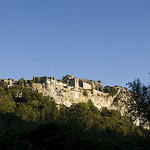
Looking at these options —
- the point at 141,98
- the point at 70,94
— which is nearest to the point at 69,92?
the point at 70,94

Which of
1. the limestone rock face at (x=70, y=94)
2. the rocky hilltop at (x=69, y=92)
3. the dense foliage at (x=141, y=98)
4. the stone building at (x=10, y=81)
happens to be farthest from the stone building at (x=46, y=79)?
the dense foliage at (x=141, y=98)

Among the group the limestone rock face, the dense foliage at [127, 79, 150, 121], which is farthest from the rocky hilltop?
the dense foliage at [127, 79, 150, 121]

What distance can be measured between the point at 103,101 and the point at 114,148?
3060 inches

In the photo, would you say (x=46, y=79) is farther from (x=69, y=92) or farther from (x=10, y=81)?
(x=10, y=81)

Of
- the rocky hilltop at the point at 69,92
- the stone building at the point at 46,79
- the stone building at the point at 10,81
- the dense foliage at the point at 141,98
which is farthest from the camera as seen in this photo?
the stone building at the point at 46,79

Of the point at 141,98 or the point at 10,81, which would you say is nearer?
the point at 141,98

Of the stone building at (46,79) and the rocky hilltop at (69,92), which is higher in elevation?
the stone building at (46,79)

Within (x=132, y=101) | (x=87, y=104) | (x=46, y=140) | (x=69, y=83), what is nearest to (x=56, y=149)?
(x=46, y=140)

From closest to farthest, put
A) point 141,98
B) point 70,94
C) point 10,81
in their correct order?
point 141,98, point 10,81, point 70,94

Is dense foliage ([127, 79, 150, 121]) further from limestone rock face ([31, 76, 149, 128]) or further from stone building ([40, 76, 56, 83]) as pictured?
stone building ([40, 76, 56, 83])

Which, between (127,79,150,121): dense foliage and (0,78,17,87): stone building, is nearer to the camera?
(127,79,150,121): dense foliage

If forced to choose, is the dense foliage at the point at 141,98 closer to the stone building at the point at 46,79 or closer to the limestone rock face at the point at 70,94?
the limestone rock face at the point at 70,94

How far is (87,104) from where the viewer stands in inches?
3115

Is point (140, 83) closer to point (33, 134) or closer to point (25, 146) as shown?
point (33, 134)
